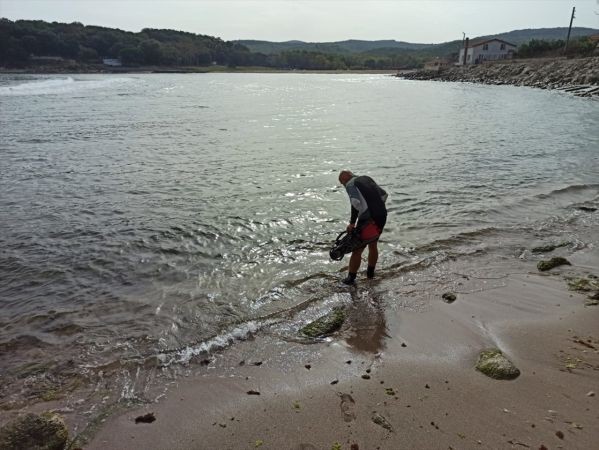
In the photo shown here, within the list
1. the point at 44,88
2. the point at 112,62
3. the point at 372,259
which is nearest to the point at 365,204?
the point at 372,259

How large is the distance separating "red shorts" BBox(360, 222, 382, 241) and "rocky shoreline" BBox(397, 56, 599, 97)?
53.3m

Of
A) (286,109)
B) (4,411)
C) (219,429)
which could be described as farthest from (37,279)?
(286,109)

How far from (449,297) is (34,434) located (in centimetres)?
626

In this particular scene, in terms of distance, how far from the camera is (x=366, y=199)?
25.2ft

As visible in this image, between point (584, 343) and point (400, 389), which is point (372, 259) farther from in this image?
point (584, 343)

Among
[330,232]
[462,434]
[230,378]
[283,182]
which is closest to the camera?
[462,434]

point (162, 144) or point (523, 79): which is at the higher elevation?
point (523, 79)

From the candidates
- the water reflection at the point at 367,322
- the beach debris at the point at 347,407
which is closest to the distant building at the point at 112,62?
the water reflection at the point at 367,322

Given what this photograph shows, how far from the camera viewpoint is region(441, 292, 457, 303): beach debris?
735 centimetres

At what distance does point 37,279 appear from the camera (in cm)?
840

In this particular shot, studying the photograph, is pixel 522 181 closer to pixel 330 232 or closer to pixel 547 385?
pixel 330 232

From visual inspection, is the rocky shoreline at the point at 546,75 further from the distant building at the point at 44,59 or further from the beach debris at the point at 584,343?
the distant building at the point at 44,59

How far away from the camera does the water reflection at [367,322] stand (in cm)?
611

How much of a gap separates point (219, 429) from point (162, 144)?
19.8 meters
